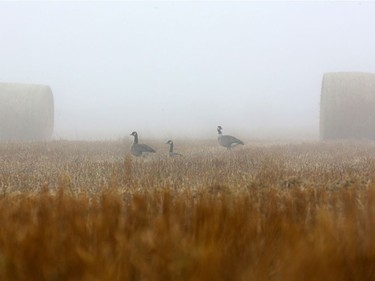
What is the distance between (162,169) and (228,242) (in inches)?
233

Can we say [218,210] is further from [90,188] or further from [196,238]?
[90,188]

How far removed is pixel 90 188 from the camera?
5.70 m

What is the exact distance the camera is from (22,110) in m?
20.1

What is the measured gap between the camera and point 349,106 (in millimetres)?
18656

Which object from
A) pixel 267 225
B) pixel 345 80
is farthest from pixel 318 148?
pixel 267 225

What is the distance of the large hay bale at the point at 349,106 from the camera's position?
1853 cm

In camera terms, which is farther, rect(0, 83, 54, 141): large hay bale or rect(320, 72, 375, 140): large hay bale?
rect(0, 83, 54, 141): large hay bale

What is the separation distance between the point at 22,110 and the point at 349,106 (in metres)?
12.4

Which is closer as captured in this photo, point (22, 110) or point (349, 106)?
point (349, 106)

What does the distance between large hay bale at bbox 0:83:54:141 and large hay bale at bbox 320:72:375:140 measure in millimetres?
11017

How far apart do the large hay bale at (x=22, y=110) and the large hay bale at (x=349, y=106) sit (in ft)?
36.1

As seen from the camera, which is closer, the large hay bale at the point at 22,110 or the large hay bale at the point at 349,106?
the large hay bale at the point at 349,106

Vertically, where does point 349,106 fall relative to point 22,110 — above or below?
above

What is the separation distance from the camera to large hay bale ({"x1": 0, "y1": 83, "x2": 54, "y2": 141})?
65.4 feet
